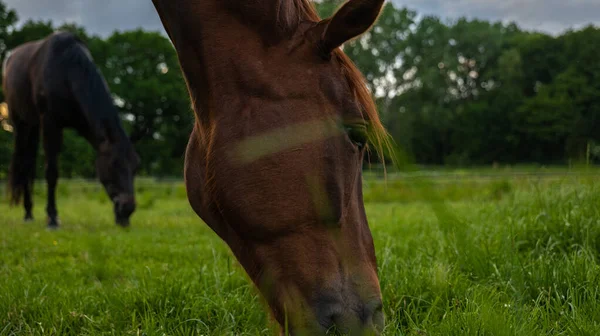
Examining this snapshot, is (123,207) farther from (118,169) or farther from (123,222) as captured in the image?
(118,169)

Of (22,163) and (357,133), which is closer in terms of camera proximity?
(357,133)

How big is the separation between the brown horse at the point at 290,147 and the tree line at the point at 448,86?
20.4 meters

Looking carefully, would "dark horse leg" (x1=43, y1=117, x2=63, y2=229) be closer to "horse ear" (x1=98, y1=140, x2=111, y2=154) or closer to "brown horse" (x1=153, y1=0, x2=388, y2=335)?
"horse ear" (x1=98, y1=140, x2=111, y2=154)

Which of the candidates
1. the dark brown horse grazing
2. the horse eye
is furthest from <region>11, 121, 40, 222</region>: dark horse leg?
the horse eye

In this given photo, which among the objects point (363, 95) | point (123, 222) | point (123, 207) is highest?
point (363, 95)

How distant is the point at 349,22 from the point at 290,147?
0.39 metres

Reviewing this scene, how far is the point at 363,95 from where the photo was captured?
1.56 m

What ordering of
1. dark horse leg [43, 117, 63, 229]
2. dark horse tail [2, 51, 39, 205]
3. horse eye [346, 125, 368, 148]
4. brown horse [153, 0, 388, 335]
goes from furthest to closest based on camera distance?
dark horse tail [2, 51, 39, 205] → dark horse leg [43, 117, 63, 229] → horse eye [346, 125, 368, 148] → brown horse [153, 0, 388, 335]

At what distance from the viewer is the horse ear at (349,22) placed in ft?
4.53

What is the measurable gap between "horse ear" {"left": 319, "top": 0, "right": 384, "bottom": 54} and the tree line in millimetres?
20524

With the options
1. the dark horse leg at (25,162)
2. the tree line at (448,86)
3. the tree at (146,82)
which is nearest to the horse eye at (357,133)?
the dark horse leg at (25,162)

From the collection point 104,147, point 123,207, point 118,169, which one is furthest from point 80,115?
point 123,207

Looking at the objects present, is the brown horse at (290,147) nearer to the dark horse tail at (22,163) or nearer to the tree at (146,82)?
the dark horse tail at (22,163)

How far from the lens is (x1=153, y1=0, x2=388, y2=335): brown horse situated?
136cm
